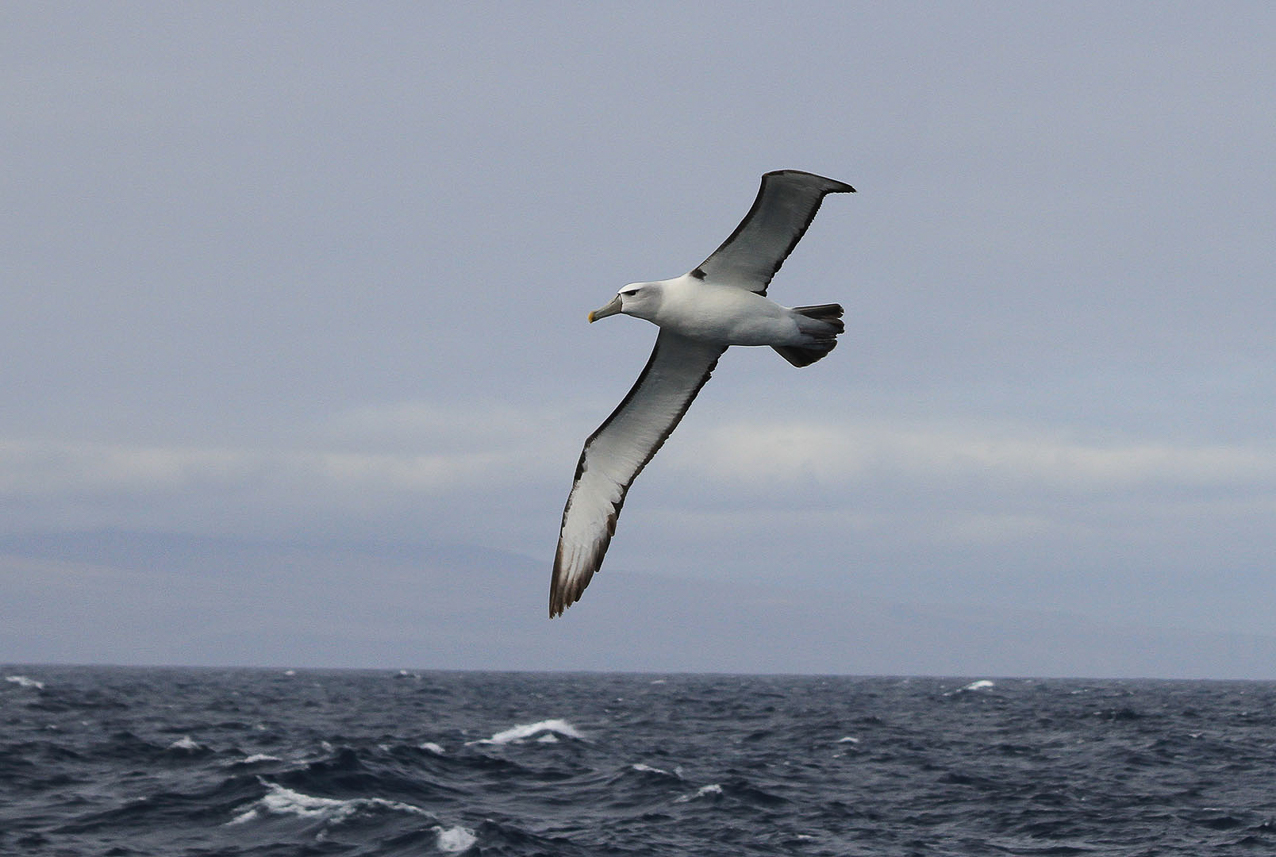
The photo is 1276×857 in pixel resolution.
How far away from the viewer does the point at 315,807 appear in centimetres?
3041

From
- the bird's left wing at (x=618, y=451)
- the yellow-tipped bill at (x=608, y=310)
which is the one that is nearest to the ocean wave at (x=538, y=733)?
the bird's left wing at (x=618, y=451)

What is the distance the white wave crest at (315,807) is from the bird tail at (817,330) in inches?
690

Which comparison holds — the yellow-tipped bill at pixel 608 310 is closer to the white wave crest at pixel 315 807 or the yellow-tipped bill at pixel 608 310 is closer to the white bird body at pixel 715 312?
the white bird body at pixel 715 312

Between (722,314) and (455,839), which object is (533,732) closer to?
(455,839)

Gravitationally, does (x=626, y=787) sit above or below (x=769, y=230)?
below

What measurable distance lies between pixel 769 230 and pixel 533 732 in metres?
42.1

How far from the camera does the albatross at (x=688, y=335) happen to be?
14453 millimetres

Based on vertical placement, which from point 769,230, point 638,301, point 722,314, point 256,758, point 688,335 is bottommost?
point 256,758

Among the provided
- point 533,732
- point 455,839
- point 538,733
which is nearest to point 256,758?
point 455,839

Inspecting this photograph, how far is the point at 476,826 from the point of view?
2819 cm

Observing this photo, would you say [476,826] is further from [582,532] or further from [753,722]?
[753,722]

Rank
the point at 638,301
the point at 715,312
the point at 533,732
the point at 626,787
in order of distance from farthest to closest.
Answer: the point at 533,732, the point at 626,787, the point at 638,301, the point at 715,312

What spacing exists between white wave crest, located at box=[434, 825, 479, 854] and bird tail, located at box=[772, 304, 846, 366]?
14.0 m

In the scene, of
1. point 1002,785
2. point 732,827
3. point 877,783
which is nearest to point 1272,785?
point 1002,785
